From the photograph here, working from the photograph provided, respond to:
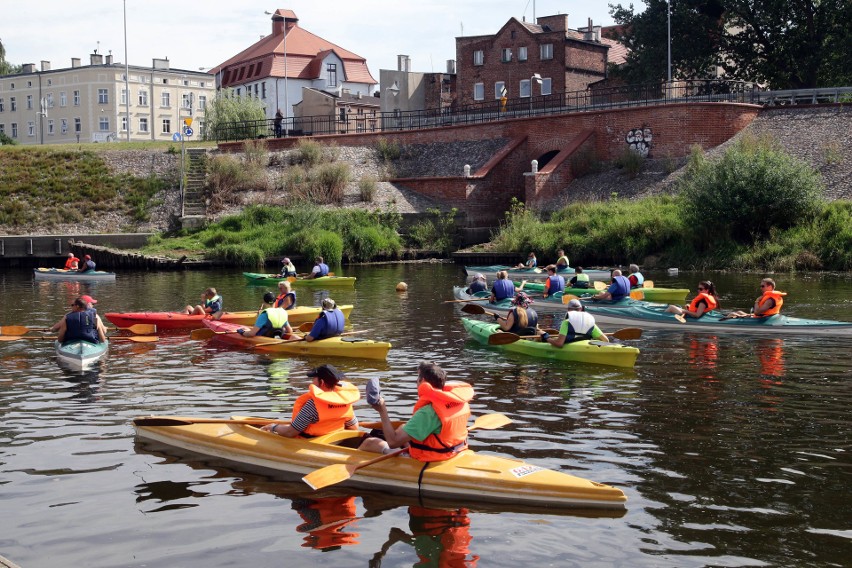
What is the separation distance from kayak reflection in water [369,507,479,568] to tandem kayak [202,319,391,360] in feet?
26.9

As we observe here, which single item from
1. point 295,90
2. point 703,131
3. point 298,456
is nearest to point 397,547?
point 298,456

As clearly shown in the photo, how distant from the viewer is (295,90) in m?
81.7

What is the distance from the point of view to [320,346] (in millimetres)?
17625

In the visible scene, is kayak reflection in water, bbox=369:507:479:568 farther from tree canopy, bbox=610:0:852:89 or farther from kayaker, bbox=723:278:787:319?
tree canopy, bbox=610:0:852:89

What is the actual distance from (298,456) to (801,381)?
29.2 ft

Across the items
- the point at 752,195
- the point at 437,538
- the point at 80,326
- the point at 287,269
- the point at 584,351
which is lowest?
the point at 437,538

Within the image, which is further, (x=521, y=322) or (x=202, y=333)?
(x=202, y=333)

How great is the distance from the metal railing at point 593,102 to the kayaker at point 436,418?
36.8 meters

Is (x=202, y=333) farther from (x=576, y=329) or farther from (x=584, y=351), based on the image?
(x=584, y=351)

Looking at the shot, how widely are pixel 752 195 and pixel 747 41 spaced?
2187 centimetres

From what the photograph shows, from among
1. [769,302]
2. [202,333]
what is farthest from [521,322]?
[202,333]

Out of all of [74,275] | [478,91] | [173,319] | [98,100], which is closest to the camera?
[173,319]

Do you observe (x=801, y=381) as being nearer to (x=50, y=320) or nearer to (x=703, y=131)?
(x=50, y=320)

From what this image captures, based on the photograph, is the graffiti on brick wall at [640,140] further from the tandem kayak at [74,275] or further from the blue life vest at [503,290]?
the tandem kayak at [74,275]
